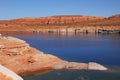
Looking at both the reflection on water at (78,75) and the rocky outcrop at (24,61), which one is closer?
the reflection on water at (78,75)

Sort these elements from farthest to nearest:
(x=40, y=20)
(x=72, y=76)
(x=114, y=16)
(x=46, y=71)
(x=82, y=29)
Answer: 1. (x=40, y=20)
2. (x=114, y=16)
3. (x=82, y=29)
4. (x=46, y=71)
5. (x=72, y=76)

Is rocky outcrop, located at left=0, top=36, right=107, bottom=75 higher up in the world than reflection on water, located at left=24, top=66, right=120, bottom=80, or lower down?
higher up

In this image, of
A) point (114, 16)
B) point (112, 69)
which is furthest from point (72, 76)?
point (114, 16)

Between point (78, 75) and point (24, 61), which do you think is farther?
point (24, 61)

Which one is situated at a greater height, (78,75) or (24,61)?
(24,61)

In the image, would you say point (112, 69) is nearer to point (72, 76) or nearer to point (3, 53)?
point (72, 76)

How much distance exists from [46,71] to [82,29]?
3319 inches

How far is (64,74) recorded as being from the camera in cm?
2369

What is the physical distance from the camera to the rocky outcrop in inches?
987

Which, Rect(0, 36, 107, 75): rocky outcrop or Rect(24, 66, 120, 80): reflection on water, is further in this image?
Rect(0, 36, 107, 75): rocky outcrop

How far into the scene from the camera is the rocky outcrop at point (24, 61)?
2508 centimetres

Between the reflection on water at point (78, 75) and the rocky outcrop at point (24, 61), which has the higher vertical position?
the rocky outcrop at point (24, 61)

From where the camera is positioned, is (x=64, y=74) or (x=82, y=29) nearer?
(x=64, y=74)

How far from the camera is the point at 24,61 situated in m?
25.8
